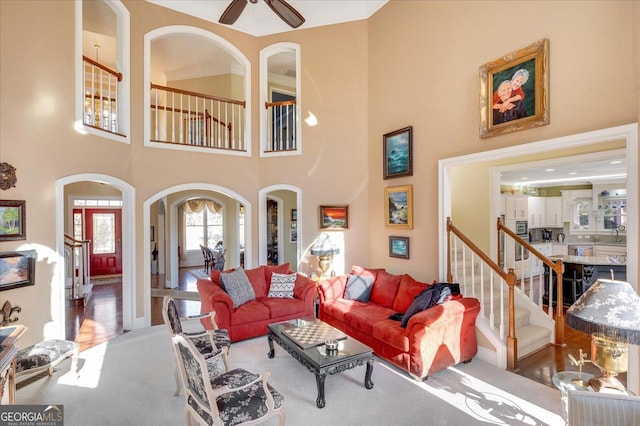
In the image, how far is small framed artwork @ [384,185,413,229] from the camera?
4980mm

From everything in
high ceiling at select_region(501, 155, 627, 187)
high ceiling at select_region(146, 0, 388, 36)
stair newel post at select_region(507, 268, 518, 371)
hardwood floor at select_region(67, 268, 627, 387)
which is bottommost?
hardwood floor at select_region(67, 268, 627, 387)

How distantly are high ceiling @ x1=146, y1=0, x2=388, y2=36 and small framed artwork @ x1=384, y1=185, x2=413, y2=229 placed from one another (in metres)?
3.29

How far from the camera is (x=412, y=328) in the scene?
332 cm

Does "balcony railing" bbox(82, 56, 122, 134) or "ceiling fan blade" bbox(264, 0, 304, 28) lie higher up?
"ceiling fan blade" bbox(264, 0, 304, 28)

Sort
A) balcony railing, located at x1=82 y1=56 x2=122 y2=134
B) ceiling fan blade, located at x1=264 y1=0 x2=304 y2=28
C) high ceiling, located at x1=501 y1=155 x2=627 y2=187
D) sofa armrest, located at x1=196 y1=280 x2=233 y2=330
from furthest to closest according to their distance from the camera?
1. high ceiling, located at x1=501 y1=155 x2=627 y2=187
2. balcony railing, located at x1=82 y1=56 x2=122 y2=134
3. sofa armrest, located at x1=196 y1=280 x2=233 y2=330
4. ceiling fan blade, located at x1=264 y1=0 x2=304 y2=28

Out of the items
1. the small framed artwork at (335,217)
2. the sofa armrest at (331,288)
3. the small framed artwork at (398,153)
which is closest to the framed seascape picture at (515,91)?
the small framed artwork at (398,153)

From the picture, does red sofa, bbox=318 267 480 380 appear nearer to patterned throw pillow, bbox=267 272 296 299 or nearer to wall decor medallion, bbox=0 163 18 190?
patterned throw pillow, bbox=267 272 296 299

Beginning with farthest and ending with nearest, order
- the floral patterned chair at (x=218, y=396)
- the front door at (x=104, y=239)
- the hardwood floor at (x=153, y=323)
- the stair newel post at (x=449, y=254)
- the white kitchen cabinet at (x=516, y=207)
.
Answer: the front door at (x=104, y=239) → the white kitchen cabinet at (x=516, y=207) → the stair newel post at (x=449, y=254) → the hardwood floor at (x=153, y=323) → the floral patterned chair at (x=218, y=396)

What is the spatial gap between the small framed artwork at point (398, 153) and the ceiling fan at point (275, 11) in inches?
87.6

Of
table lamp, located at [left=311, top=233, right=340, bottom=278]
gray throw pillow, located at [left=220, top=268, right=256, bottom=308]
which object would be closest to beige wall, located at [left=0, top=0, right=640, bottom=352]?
table lamp, located at [left=311, top=233, right=340, bottom=278]

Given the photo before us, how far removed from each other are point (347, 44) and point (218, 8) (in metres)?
2.48

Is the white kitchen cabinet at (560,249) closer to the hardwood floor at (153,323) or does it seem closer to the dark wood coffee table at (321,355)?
the hardwood floor at (153,323)

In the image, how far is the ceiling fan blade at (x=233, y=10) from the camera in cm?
381

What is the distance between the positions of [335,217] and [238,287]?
2203 millimetres
